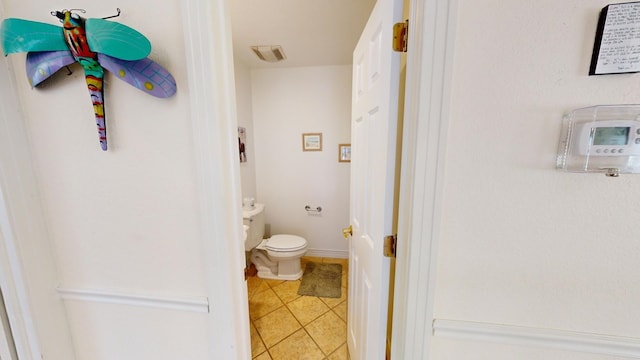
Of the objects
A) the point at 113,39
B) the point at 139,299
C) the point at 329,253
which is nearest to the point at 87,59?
the point at 113,39

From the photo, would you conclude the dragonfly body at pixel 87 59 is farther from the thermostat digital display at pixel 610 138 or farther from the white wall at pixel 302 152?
the white wall at pixel 302 152

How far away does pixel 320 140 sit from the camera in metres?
2.48

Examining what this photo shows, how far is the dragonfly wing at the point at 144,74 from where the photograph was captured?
611 mm

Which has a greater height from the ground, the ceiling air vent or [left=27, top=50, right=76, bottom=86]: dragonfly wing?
the ceiling air vent

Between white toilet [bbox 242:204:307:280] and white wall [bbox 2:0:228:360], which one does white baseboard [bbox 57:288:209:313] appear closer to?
white wall [bbox 2:0:228:360]

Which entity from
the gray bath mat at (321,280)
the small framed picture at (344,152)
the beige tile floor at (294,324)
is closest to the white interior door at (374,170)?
the beige tile floor at (294,324)

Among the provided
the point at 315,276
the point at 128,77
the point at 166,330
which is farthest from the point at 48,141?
the point at 315,276

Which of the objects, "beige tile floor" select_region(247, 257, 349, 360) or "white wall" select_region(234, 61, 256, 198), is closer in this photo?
"beige tile floor" select_region(247, 257, 349, 360)

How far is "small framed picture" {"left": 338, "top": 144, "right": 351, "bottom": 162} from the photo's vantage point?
2.44 metres

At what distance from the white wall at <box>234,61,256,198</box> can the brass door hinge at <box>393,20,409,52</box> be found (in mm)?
1829

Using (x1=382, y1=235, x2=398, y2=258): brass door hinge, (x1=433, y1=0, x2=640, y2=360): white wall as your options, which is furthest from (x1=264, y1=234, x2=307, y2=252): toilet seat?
(x1=433, y1=0, x2=640, y2=360): white wall

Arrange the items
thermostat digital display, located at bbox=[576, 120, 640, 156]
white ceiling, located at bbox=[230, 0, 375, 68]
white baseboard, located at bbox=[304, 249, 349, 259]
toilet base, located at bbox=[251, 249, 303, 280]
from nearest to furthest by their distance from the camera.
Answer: thermostat digital display, located at bbox=[576, 120, 640, 156], white ceiling, located at bbox=[230, 0, 375, 68], toilet base, located at bbox=[251, 249, 303, 280], white baseboard, located at bbox=[304, 249, 349, 259]

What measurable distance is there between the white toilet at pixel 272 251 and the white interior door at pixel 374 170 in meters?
1.01

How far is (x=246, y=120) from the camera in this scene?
7.69 feet
